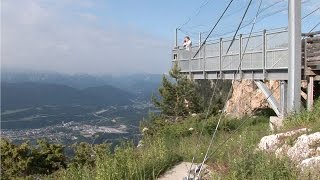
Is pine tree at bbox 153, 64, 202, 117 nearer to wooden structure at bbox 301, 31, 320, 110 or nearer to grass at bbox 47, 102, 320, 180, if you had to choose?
wooden structure at bbox 301, 31, 320, 110

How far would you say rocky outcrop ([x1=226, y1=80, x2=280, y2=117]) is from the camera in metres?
24.1

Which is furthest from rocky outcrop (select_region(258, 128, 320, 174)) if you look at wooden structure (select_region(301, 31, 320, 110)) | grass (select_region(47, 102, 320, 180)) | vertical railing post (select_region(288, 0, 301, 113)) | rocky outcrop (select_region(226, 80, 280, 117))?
rocky outcrop (select_region(226, 80, 280, 117))

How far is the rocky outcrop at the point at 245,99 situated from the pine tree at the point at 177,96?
1.84 m

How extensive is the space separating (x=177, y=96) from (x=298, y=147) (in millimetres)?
18054

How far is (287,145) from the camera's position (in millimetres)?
8625

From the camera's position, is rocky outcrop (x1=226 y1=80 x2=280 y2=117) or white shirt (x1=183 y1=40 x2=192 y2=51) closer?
white shirt (x1=183 y1=40 x2=192 y2=51)

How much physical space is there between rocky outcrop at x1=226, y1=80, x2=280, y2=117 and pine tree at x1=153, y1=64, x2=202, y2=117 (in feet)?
6.04

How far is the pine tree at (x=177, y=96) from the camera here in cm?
2558

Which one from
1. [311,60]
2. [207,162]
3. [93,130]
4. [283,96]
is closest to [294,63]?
[311,60]

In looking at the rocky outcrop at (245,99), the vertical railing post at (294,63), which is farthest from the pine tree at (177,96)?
the vertical railing post at (294,63)

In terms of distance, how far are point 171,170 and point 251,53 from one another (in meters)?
8.92

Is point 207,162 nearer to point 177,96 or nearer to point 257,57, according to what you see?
point 257,57

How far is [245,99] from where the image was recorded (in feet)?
82.6

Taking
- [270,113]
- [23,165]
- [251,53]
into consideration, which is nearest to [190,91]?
[270,113]
